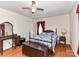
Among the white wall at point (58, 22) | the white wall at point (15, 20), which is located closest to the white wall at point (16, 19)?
the white wall at point (15, 20)

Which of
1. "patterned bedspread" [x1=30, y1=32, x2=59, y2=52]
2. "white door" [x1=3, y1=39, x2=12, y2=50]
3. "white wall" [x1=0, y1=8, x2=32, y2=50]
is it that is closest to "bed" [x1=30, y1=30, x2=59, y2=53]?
"patterned bedspread" [x1=30, y1=32, x2=59, y2=52]

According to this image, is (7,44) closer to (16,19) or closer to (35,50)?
(16,19)

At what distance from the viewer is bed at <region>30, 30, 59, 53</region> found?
A: 318 centimetres

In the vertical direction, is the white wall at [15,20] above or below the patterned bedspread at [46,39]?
above

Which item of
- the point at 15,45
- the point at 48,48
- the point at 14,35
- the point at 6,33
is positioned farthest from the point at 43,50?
the point at 6,33

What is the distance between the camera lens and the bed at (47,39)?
3182mm

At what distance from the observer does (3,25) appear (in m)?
3.34

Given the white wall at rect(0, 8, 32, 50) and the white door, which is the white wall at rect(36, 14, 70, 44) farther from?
the white door

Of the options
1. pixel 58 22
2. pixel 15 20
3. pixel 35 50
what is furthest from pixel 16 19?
pixel 58 22

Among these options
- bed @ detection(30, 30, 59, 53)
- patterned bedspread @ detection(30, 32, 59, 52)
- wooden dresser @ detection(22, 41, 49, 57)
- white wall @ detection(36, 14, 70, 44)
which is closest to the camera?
wooden dresser @ detection(22, 41, 49, 57)

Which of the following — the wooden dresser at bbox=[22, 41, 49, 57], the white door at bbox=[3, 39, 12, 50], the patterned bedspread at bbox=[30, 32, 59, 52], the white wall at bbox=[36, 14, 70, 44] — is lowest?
the wooden dresser at bbox=[22, 41, 49, 57]

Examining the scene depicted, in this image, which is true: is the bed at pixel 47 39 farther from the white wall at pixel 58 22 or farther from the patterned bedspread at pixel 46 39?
the white wall at pixel 58 22

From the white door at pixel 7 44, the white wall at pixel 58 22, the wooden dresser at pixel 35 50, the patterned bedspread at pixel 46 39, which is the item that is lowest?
the wooden dresser at pixel 35 50

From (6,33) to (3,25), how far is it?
1.11ft
